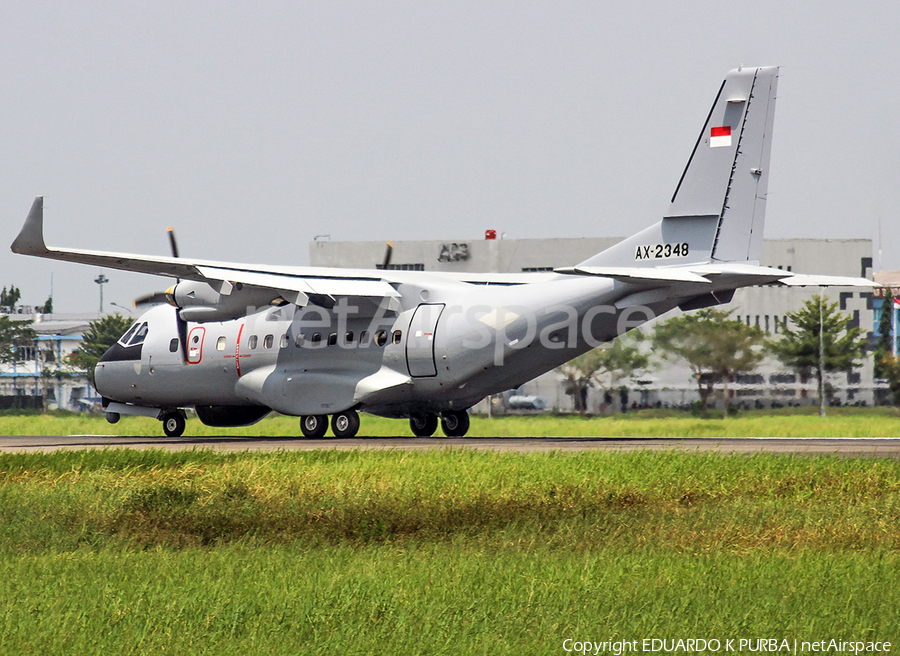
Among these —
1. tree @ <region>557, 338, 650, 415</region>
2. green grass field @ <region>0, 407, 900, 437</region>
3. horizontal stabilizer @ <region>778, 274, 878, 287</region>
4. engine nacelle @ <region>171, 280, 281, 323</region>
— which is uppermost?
horizontal stabilizer @ <region>778, 274, 878, 287</region>

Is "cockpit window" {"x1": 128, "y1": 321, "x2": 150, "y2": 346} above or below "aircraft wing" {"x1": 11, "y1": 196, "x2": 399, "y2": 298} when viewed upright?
below

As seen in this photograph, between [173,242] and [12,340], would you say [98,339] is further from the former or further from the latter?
[173,242]

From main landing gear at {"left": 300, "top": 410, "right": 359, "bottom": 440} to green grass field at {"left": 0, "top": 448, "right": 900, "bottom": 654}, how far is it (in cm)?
932

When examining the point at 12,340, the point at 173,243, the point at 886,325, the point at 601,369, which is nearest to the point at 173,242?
the point at 173,243

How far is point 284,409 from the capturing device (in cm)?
2648

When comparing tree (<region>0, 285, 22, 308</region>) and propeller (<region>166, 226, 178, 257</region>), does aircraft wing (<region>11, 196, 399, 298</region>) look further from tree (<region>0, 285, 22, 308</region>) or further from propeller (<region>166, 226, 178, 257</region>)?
tree (<region>0, 285, 22, 308</region>)

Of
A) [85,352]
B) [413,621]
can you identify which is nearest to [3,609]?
[413,621]

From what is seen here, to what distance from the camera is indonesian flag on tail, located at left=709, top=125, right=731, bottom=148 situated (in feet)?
75.2

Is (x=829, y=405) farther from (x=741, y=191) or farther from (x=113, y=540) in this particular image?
(x=113, y=540)

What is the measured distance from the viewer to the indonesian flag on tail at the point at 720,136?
22.9 meters

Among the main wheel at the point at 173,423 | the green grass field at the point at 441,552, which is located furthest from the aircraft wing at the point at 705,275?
the main wheel at the point at 173,423

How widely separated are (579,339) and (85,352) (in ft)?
177

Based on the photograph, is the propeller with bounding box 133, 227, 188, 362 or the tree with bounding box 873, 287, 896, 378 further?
the tree with bounding box 873, 287, 896, 378

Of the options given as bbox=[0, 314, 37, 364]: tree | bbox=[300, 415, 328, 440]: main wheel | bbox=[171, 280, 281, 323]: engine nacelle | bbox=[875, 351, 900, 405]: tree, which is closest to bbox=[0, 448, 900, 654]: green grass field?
bbox=[171, 280, 281, 323]: engine nacelle
